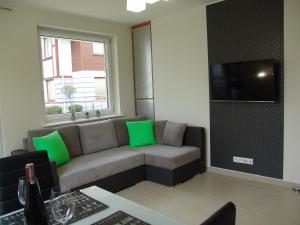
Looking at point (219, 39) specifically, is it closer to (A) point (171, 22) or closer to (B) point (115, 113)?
(A) point (171, 22)

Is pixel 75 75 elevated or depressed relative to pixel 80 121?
elevated

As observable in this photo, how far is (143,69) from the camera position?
5070mm

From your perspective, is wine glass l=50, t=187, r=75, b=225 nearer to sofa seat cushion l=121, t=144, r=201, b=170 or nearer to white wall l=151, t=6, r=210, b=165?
sofa seat cushion l=121, t=144, r=201, b=170

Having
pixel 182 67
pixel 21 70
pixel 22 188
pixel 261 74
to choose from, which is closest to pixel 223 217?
pixel 22 188

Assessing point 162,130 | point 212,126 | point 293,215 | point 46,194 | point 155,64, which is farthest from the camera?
point 155,64

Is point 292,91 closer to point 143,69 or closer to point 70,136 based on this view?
point 143,69

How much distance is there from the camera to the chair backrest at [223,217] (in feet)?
2.64

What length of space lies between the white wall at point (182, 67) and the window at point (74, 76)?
973mm

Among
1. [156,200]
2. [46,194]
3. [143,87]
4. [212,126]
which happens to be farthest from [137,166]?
[46,194]

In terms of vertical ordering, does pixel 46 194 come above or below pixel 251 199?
above

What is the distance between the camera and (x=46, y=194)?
1761 millimetres

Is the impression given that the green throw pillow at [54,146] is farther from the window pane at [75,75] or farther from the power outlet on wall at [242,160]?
the power outlet on wall at [242,160]

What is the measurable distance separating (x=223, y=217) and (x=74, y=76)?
4.09m

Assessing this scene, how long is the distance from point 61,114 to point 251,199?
122 inches
